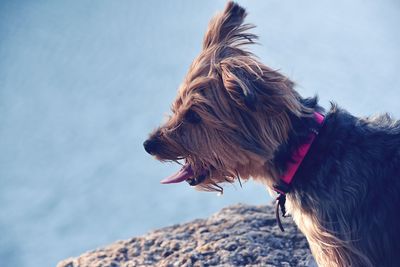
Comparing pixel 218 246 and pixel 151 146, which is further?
pixel 218 246

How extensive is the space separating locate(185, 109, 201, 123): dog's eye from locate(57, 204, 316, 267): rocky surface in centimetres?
101

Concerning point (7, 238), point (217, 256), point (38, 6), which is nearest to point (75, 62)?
point (38, 6)

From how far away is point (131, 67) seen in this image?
10.1m

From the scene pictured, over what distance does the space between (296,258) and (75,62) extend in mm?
7134

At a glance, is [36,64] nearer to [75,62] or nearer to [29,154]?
[75,62]

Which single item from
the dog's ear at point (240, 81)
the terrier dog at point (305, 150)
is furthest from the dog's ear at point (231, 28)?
Answer: the dog's ear at point (240, 81)

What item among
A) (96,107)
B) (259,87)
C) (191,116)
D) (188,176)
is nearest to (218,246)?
(188,176)

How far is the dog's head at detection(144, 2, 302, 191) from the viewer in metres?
3.28

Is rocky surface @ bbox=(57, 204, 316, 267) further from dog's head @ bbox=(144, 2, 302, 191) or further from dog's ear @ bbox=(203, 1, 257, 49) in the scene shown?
dog's ear @ bbox=(203, 1, 257, 49)

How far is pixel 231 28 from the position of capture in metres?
3.63

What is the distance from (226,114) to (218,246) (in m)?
1.15

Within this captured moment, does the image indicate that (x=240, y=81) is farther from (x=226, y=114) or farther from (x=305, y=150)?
(x=305, y=150)

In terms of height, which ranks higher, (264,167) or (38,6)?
(38,6)

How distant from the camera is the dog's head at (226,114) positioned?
3281 mm
